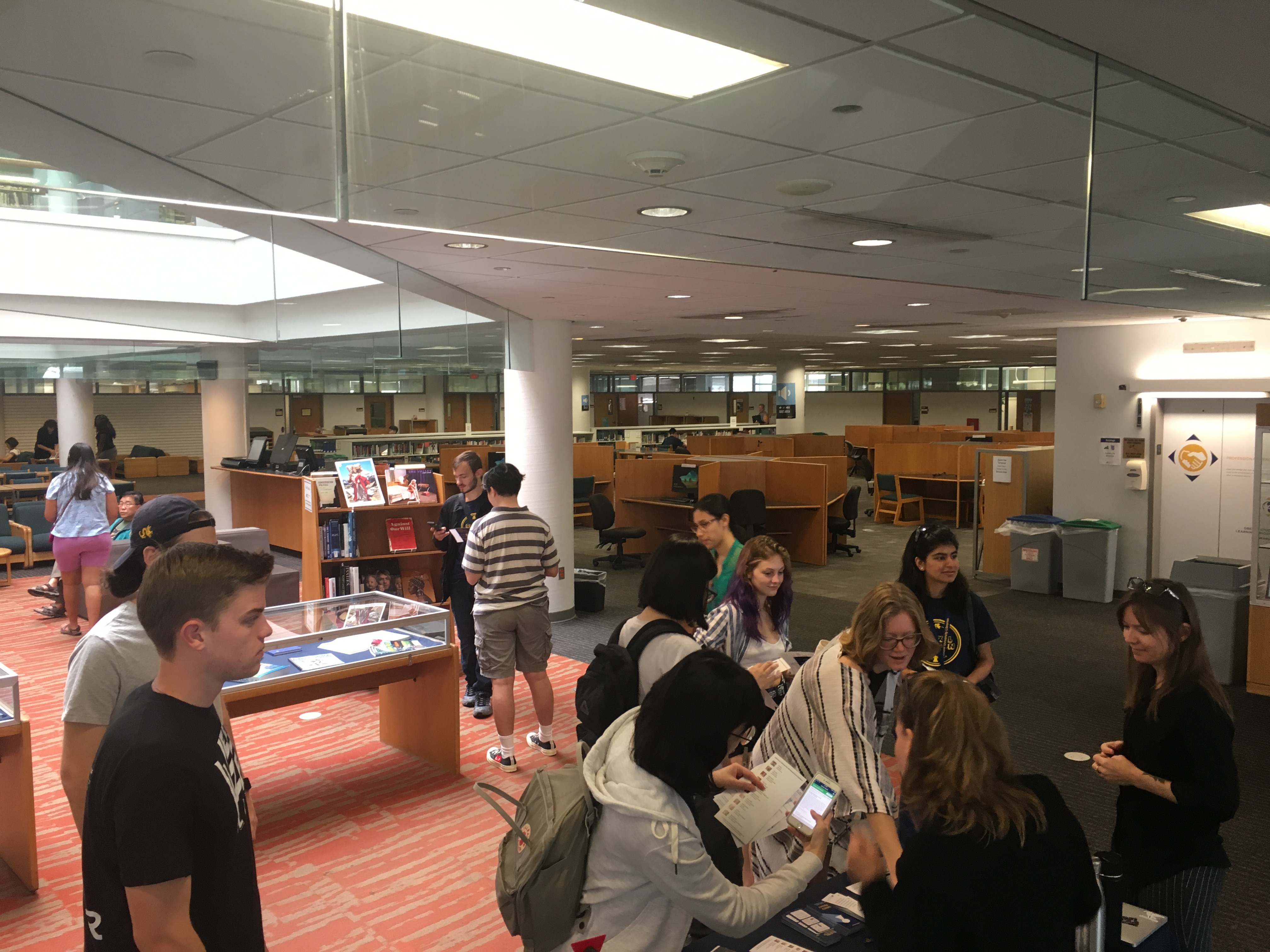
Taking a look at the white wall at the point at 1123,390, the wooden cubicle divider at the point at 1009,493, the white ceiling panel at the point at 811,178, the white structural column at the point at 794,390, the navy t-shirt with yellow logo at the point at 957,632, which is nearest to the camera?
the white ceiling panel at the point at 811,178

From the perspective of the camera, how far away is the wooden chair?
597 inches

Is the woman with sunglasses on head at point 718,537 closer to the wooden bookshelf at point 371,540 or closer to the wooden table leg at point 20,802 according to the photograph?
the wooden table leg at point 20,802

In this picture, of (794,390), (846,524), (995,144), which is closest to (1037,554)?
(846,524)

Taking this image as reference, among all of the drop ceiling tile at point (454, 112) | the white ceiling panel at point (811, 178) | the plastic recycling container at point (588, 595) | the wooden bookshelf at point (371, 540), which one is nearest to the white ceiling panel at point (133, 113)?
the drop ceiling tile at point (454, 112)

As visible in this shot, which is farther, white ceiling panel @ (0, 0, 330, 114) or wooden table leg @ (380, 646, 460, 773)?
wooden table leg @ (380, 646, 460, 773)

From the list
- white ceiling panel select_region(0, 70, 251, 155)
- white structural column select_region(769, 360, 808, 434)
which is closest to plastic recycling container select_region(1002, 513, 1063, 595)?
white ceiling panel select_region(0, 70, 251, 155)

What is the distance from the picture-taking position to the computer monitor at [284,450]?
36.2ft

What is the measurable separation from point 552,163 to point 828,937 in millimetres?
2169

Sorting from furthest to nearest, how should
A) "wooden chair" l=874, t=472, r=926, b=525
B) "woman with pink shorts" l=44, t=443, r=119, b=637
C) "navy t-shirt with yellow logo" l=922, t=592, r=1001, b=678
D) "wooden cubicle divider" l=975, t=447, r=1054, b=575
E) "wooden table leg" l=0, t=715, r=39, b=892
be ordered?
"wooden chair" l=874, t=472, r=926, b=525
"wooden cubicle divider" l=975, t=447, r=1054, b=575
"woman with pink shorts" l=44, t=443, r=119, b=637
"wooden table leg" l=0, t=715, r=39, b=892
"navy t-shirt with yellow logo" l=922, t=592, r=1001, b=678

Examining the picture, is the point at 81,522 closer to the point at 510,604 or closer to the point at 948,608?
the point at 510,604

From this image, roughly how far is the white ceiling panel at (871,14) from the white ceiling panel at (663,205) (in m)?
1.21

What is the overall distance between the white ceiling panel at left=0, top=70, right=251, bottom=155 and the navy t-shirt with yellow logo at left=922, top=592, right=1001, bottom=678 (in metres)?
3.00

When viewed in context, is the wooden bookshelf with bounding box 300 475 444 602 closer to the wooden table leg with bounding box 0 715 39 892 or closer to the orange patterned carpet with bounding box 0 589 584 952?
the orange patterned carpet with bounding box 0 589 584 952

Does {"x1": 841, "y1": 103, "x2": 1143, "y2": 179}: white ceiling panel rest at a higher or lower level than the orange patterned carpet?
higher
